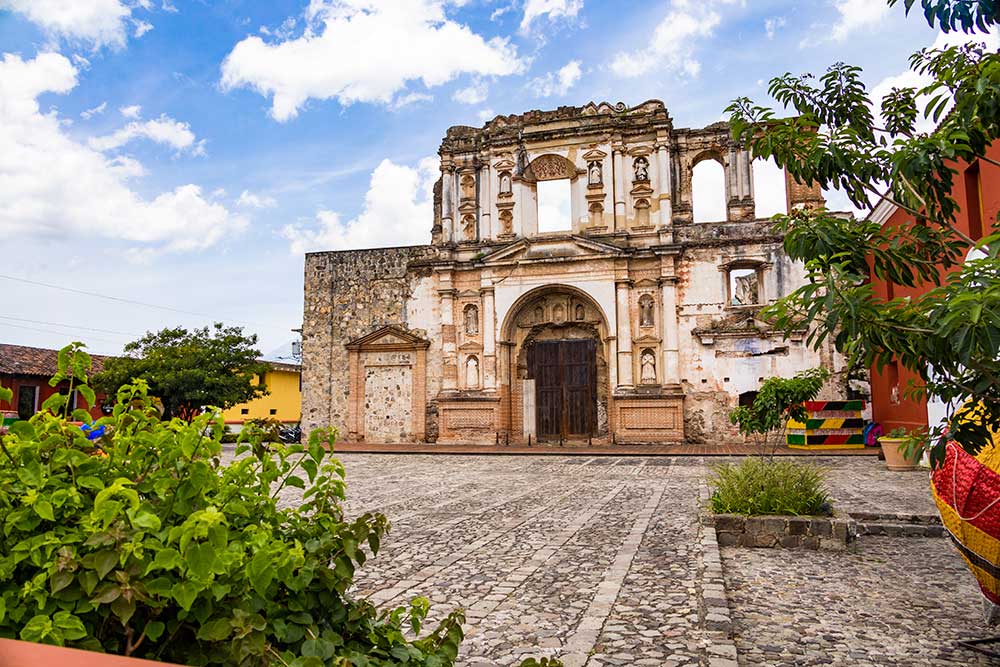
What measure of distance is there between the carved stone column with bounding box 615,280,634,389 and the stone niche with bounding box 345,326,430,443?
6448 millimetres

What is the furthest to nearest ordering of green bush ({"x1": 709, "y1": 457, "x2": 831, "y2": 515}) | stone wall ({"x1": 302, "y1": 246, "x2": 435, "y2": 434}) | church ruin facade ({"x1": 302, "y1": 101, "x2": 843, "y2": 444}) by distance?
stone wall ({"x1": 302, "y1": 246, "x2": 435, "y2": 434}), church ruin facade ({"x1": 302, "y1": 101, "x2": 843, "y2": 444}), green bush ({"x1": 709, "y1": 457, "x2": 831, "y2": 515})

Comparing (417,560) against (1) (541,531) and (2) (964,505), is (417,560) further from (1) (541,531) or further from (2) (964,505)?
(2) (964,505)

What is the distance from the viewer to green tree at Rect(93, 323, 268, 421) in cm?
2416

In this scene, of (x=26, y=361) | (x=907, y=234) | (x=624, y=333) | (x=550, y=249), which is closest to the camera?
(x=907, y=234)

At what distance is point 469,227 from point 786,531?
19169 millimetres

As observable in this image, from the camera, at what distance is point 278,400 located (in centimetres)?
3884

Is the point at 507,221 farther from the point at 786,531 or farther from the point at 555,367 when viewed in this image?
the point at 786,531

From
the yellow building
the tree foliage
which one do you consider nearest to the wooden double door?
the tree foliage

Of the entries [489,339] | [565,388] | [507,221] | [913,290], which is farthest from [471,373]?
[913,290]

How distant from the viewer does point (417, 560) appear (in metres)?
6.52

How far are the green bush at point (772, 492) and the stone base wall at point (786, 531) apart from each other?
0.26 metres

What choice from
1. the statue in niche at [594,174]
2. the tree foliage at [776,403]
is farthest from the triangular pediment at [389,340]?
the tree foliage at [776,403]

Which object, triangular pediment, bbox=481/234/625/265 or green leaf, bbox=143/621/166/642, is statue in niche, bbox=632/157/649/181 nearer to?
triangular pediment, bbox=481/234/625/265

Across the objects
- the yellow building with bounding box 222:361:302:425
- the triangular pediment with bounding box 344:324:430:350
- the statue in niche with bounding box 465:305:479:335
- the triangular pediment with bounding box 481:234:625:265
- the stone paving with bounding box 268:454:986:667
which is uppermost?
the triangular pediment with bounding box 481:234:625:265
